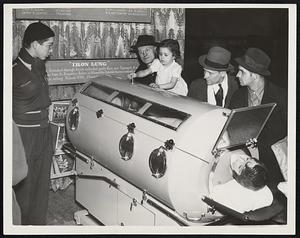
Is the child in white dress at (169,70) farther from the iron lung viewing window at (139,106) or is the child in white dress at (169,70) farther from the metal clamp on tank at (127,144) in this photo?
the metal clamp on tank at (127,144)

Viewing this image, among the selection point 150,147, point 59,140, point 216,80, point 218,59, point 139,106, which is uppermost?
point 218,59

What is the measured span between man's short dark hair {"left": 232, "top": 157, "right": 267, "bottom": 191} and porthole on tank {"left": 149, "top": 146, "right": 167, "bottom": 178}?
12.5 inches

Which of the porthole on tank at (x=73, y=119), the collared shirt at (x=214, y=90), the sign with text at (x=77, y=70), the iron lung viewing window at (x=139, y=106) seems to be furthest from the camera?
the sign with text at (x=77, y=70)

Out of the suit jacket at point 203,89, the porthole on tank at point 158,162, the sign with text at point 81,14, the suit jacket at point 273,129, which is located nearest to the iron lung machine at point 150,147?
the porthole on tank at point 158,162

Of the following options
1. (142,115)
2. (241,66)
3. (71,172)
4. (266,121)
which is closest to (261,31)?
(241,66)

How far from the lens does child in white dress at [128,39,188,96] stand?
7.05 feet

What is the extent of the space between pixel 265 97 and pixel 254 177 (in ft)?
1.57

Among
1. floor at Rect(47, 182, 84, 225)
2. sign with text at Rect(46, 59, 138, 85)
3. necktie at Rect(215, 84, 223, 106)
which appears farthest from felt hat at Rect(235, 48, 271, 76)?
floor at Rect(47, 182, 84, 225)

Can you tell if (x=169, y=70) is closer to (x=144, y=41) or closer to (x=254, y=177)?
(x=144, y=41)

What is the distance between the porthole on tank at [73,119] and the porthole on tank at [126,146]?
465 mm

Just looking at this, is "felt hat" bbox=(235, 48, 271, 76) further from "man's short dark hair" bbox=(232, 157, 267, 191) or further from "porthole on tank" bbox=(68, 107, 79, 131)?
"porthole on tank" bbox=(68, 107, 79, 131)

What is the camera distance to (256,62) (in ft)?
6.17

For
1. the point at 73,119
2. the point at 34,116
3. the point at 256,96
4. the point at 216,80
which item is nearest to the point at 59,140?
the point at 73,119

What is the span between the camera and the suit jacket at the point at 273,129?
5.98 feet
